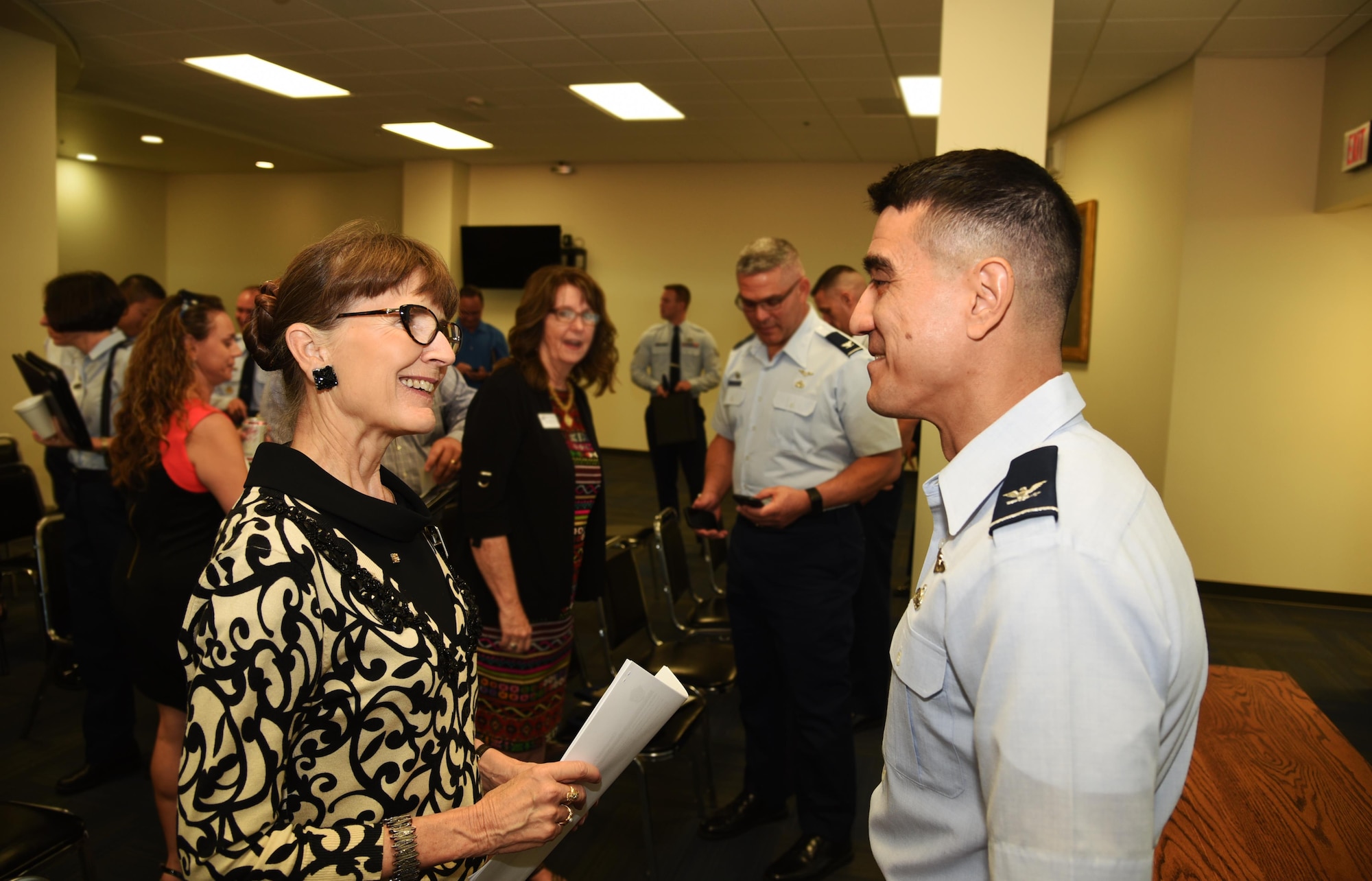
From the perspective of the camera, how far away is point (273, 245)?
1252 centimetres

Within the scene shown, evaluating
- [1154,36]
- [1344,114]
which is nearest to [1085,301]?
[1344,114]

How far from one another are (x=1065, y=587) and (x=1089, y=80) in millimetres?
6386

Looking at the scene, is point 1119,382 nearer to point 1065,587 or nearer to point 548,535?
point 548,535

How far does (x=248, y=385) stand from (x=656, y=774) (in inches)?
114

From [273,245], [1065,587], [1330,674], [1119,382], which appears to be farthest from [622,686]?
[273,245]

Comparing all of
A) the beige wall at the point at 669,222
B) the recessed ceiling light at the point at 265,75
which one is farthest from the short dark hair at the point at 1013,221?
the beige wall at the point at 669,222

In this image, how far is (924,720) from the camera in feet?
3.21

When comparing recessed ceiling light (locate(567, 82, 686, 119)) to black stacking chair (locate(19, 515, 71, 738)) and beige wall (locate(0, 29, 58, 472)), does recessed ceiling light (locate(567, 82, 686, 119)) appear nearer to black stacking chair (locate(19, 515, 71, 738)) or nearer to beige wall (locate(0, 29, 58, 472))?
beige wall (locate(0, 29, 58, 472))

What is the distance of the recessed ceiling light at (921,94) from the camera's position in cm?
628

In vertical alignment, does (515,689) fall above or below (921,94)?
below

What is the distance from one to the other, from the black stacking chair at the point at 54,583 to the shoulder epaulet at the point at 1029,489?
11.4 ft

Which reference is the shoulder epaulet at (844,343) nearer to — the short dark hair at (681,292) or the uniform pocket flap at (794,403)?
the uniform pocket flap at (794,403)

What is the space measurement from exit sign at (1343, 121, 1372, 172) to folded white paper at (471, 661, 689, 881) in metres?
5.21

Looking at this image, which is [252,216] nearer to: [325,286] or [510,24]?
[510,24]
